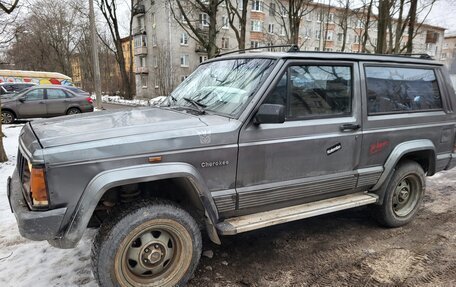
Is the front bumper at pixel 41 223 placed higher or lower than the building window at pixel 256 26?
lower

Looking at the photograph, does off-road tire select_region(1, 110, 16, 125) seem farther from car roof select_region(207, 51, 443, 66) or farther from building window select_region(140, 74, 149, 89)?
building window select_region(140, 74, 149, 89)

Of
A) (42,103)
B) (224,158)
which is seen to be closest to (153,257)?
(224,158)

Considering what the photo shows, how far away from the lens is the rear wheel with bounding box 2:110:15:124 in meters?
13.5

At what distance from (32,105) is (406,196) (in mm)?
14808

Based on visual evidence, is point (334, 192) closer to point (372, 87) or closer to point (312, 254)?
point (312, 254)

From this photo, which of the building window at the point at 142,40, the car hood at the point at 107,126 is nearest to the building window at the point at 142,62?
the building window at the point at 142,40

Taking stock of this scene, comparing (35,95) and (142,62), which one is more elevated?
(142,62)

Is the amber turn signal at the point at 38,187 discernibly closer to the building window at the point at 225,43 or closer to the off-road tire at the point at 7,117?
the off-road tire at the point at 7,117

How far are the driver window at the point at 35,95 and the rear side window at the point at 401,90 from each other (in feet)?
47.8

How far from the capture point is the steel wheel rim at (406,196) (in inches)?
168

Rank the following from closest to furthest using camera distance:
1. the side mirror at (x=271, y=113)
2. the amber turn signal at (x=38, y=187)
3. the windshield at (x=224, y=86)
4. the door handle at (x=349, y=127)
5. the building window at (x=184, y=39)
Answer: the amber turn signal at (x=38, y=187) → the side mirror at (x=271, y=113) → the windshield at (x=224, y=86) → the door handle at (x=349, y=127) → the building window at (x=184, y=39)

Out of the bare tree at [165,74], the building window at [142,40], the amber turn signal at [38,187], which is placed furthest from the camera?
the building window at [142,40]

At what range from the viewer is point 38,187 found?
2318mm

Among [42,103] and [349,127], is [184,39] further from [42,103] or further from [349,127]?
[349,127]
